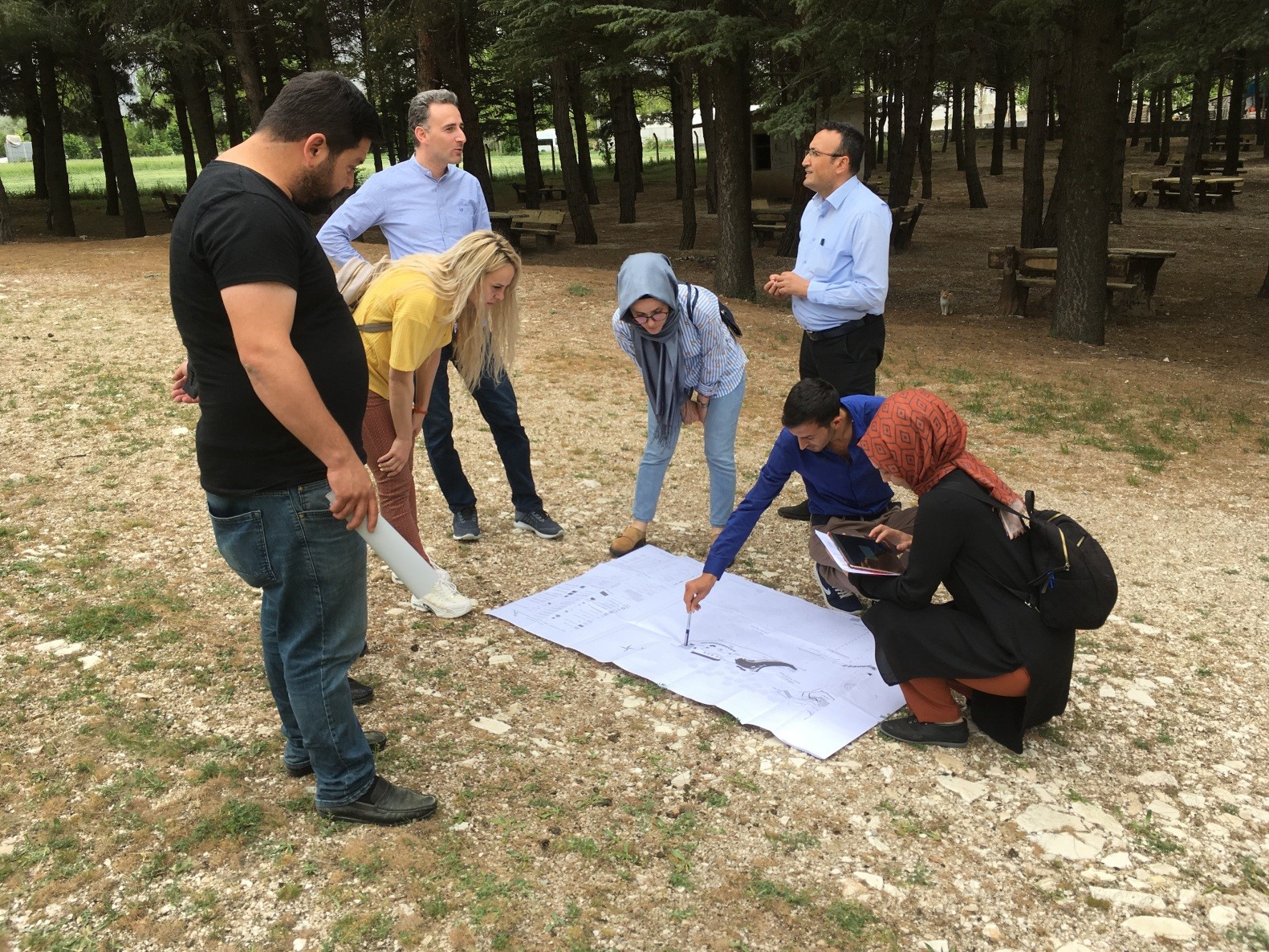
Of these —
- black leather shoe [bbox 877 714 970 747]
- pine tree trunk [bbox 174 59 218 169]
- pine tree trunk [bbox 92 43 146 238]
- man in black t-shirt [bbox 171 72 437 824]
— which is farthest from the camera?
pine tree trunk [bbox 92 43 146 238]

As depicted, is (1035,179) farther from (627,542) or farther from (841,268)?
(627,542)

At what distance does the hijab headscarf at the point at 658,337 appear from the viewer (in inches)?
159

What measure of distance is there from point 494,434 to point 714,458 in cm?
102

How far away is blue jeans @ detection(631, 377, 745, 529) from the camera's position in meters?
4.50

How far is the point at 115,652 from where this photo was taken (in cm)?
368

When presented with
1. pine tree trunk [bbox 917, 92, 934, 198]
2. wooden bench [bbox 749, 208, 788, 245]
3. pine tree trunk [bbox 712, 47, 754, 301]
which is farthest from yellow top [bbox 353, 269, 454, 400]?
pine tree trunk [bbox 917, 92, 934, 198]

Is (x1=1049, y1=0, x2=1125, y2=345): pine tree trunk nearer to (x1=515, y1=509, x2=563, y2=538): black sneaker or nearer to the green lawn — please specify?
(x1=515, y1=509, x2=563, y2=538): black sneaker

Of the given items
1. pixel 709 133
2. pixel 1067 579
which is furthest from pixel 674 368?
pixel 709 133

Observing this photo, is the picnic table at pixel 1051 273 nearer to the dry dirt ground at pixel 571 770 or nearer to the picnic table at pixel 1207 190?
the dry dirt ground at pixel 571 770

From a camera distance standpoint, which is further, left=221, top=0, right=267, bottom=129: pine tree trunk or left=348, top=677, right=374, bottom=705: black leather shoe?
left=221, top=0, right=267, bottom=129: pine tree trunk

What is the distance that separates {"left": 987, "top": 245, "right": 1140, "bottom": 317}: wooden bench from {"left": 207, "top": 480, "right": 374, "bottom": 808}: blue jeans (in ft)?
33.8

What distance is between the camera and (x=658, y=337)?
13.8 feet

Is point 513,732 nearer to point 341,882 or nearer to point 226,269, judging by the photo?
point 341,882

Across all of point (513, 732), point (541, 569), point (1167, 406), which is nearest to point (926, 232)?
point (1167, 406)
